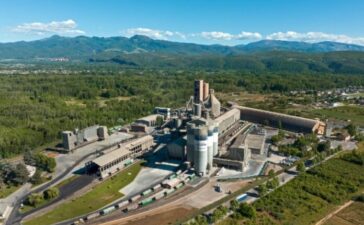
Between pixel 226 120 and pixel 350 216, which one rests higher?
pixel 226 120

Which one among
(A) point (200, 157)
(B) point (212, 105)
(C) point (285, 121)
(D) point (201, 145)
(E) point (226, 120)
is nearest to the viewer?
(D) point (201, 145)

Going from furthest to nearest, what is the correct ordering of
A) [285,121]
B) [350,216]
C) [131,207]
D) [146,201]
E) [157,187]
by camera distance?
[285,121]
[157,187]
[146,201]
[131,207]
[350,216]

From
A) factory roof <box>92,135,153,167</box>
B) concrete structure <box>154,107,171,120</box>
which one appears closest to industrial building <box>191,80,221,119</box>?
concrete structure <box>154,107,171,120</box>

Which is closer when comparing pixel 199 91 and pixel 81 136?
pixel 81 136

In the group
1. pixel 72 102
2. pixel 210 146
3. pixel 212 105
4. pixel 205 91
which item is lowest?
pixel 72 102

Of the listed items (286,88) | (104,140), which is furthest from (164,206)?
(286,88)

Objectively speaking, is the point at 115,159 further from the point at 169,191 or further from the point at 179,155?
the point at 169,191

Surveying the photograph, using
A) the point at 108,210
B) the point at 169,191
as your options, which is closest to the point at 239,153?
the point at 169,191
